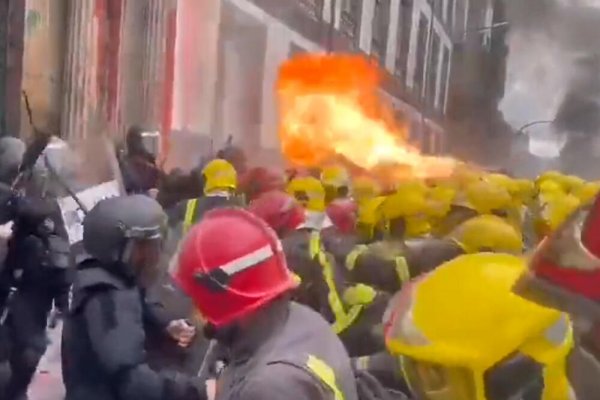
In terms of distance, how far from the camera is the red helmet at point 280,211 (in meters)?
2.71

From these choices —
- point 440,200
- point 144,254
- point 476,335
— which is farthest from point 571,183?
point 476,335

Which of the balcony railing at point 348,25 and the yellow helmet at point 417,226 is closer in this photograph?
the yellow helmet at point 417,226

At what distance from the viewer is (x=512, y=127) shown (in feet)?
9.98

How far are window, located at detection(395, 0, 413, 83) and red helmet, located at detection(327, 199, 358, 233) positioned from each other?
44cm

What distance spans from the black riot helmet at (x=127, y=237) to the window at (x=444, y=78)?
1.27 meters

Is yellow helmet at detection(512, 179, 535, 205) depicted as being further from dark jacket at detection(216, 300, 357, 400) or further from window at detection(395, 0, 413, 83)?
dark jacket at detection(216, 300, 357, 400)

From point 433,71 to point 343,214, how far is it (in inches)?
19.0

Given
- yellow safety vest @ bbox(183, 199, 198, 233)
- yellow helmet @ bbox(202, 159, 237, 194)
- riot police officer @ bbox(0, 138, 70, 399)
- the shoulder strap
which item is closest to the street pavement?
riot police officer @ bbox(0, 138, 70, 399)

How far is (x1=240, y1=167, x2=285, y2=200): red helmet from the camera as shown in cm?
316

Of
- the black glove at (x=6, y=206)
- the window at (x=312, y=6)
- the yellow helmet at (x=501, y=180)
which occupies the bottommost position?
the black glove at (x=6, y=206)

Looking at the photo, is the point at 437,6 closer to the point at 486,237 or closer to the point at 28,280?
the point at 486,237

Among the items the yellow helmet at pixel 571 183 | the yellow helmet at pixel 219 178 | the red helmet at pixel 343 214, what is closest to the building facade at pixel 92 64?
the yellow helmet at pixel 219 178

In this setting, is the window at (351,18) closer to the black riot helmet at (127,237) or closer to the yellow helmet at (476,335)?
the black riot helmet at (127,237)

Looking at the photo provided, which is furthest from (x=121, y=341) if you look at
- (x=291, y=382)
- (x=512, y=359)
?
(x=512, y=359)
